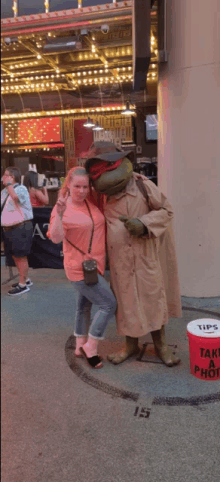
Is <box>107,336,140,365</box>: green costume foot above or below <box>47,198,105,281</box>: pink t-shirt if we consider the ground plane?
below

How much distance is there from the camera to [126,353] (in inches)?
144

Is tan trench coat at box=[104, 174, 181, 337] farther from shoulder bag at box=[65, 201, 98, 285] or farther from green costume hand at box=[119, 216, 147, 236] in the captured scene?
shoulder bag at box=[65, 201, 98, 285]

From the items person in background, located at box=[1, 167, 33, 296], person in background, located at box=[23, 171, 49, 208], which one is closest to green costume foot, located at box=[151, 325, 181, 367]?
person in background, located at box=[1, 167, 33, 296]

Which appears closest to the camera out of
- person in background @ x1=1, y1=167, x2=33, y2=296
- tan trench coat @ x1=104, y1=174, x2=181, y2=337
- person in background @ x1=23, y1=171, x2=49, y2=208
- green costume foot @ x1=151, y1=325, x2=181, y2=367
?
tan trench coat @ x1=104, y1=174, x2=181, y2=337

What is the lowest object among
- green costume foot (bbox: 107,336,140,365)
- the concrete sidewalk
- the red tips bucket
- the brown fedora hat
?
the concrete sidewalk

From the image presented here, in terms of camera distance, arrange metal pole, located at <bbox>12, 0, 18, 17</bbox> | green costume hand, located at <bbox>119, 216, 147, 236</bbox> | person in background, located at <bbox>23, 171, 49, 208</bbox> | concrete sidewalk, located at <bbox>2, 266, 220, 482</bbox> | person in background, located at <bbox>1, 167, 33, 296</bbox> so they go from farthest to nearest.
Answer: metal pole, located at <bbox>12, 0, 18, 17</bbox>
person in background, located at <bbox>23, 171, 49, 208</bbox>
person in background, located at <bbox>1, 167, 33, 296</bbox>
green costume hand, located at <bbox>119, 216, 147, 236</bbox>
concrete sidewalk, located at <bbox>2, 266, 220, 482</bbox>

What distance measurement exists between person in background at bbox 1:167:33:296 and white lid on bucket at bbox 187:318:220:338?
125 inches

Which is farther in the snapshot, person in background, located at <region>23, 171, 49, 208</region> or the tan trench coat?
person in background, located at <region>23, 171, 49, 208</region>

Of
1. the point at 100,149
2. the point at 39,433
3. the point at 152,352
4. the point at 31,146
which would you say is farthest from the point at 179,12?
the point at 31,146

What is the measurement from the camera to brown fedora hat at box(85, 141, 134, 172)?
3086 millimetres

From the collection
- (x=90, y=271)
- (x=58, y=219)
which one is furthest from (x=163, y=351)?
(x=58, y=219)

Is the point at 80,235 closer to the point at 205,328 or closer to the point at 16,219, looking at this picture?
the point at 205,328

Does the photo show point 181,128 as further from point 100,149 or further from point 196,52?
point 100,149

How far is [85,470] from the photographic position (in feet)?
7.60
